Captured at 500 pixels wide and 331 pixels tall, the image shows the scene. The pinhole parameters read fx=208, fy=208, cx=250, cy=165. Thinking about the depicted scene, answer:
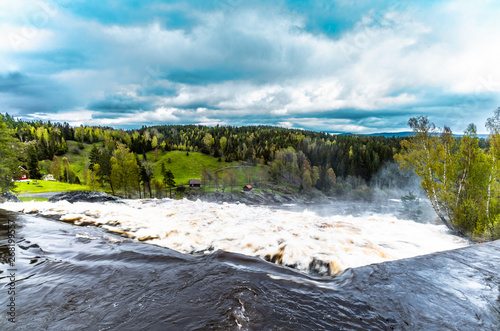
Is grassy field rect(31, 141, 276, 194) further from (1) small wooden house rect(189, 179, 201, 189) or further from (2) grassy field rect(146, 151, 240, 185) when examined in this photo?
(1) small wooden house rect(189, 179, 201, 189)

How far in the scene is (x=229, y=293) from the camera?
220 inches

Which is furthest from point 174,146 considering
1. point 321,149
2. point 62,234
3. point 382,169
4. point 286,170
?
point 62,234

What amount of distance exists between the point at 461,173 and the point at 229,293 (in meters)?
26.0

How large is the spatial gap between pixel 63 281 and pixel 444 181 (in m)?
28.9

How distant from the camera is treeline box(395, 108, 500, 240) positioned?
17.9 m

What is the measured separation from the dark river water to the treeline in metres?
13.4

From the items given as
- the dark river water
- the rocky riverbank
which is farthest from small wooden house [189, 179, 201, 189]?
the dark river water

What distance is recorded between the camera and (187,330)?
13.6 feet

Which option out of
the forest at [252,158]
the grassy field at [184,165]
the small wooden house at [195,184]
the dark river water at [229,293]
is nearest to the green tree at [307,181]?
the forest at [252,158]

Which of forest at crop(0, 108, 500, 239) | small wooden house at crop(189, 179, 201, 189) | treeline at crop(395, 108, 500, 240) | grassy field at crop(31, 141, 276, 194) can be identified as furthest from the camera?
grassy field at crop(31, 141, 276, 194)

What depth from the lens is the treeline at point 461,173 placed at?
17.9 meters

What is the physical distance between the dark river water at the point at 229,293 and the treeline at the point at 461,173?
13.4 m

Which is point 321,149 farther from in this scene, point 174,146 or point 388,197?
point 174,146

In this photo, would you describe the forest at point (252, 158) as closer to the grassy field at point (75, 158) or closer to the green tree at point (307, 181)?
the green tree at point (307, 181)
